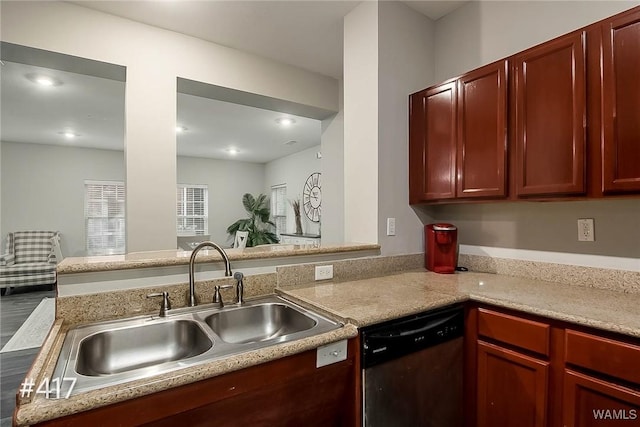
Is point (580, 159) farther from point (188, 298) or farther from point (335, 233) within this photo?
point (335, 233)

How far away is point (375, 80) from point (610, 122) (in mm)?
1272

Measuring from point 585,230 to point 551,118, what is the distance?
65 centimetres

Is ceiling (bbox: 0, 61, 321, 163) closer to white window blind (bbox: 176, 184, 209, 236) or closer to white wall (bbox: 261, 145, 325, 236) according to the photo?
white wall (bbox: 261, 145, 325, 236)

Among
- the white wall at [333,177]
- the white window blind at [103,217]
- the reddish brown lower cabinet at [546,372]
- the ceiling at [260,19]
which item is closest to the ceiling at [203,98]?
the ceiling at [260,19]

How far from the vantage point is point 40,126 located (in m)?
4.98

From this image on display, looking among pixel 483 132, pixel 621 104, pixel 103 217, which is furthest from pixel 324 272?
pixel 103 217

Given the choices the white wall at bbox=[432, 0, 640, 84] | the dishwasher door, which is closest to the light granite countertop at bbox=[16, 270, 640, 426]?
the dishwasher door

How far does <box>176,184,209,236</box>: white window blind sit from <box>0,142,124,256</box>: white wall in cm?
153

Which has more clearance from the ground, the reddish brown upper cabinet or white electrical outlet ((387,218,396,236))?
the reddish brown upper cabinet

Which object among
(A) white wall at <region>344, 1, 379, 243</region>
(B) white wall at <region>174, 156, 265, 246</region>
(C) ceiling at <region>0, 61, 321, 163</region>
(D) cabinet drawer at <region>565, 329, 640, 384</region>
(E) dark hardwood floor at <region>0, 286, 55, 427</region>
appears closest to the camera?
(D) cabinet drawer at <region>565, 329, 640, 384</region>

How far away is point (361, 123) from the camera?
2260 mm

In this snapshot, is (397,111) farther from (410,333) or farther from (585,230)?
(410,333)

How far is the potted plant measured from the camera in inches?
297

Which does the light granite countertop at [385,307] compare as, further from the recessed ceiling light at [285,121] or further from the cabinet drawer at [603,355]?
the recessed ceiling light at [285,121]
